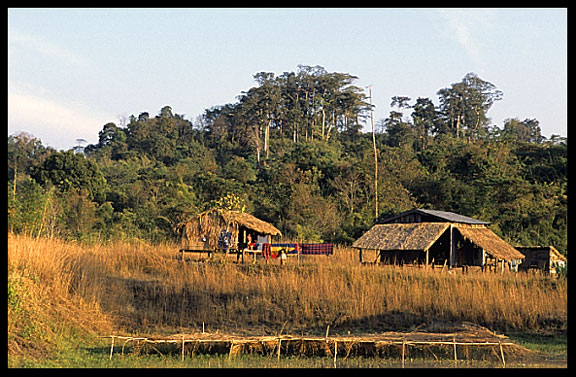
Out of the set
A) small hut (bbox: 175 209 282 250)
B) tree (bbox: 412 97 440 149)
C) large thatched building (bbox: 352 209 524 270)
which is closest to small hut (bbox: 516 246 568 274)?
large thatched building (bbox: 352 209 524 270)

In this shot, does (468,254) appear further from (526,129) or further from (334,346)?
(526,129)

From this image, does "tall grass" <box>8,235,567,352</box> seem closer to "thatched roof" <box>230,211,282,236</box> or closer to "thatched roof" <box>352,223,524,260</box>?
"thatched roof" <box>352,223,524,260</box>

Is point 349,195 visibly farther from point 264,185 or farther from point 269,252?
point 269,252

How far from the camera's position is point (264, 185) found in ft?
87.4

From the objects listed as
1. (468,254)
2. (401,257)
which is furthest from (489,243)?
(401,257)

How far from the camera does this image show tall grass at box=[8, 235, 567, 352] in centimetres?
1102

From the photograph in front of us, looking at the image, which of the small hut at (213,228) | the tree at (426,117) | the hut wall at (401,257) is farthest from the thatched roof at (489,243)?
the tree at (426,117)

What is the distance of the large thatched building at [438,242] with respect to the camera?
52.9ft

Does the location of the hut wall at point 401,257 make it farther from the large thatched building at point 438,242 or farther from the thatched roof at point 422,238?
the thatched roof at point 422,238

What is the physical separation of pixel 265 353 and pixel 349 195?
17.0m

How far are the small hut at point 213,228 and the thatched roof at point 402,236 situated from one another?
3.07 m

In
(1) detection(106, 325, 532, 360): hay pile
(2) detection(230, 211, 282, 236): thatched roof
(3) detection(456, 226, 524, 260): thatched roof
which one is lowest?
(1) detection(106, 325, 532, 360): hay pile

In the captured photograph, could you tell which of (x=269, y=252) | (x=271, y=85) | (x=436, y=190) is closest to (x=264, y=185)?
(x=436, y=190)

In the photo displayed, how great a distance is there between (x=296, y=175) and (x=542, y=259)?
35.8 feet
